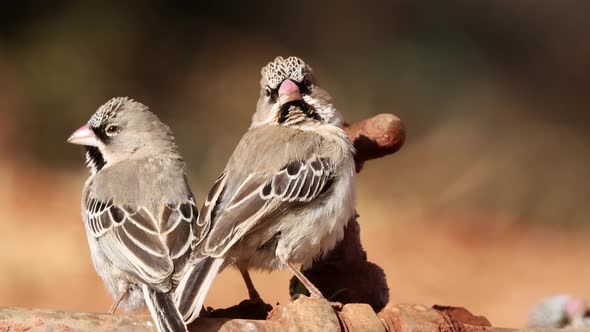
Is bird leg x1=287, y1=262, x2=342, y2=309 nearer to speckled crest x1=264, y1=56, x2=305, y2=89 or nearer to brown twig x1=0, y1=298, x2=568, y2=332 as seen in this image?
brown twig x1=0, y1=298, x2=568, y2=332

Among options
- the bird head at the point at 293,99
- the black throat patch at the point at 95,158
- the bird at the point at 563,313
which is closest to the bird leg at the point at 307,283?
the bird head at the point at 293,99

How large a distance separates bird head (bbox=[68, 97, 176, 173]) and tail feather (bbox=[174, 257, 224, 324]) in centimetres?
89

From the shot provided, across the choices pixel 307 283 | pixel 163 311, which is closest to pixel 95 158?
pixel 307 283

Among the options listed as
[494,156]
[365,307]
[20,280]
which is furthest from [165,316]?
[494,156]

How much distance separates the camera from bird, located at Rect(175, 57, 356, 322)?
3.85m

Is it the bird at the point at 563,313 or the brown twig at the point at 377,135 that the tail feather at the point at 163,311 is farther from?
the bird at the point at 563,313

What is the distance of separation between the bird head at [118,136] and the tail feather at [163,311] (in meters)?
0.94

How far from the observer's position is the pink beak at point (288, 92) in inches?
170

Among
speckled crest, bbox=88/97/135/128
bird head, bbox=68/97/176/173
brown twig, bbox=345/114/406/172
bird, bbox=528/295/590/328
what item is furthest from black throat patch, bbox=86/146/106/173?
bird, bbox=528/295/590/328

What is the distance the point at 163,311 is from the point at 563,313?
8.35 feet

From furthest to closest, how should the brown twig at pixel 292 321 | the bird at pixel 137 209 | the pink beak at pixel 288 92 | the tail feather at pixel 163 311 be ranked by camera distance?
the pink beak at pixel 288 92, the bird at pixel 137 209, the tail feather at pixel 163 311, the brown twig at pixel 292 321

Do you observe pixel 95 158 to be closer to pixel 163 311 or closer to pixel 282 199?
pixel 282 199

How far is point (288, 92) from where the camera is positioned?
431cm

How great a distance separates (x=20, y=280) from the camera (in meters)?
5.91
